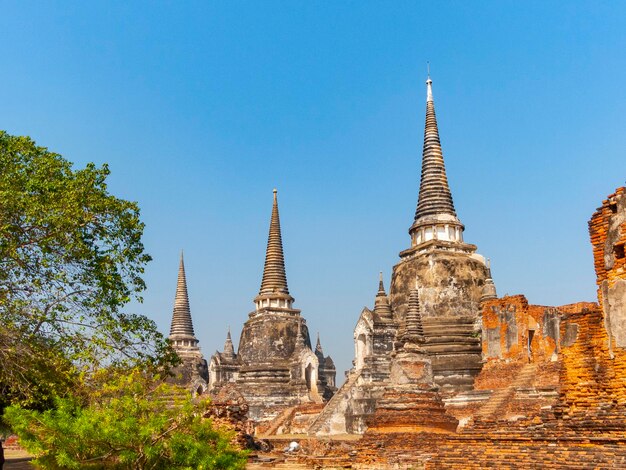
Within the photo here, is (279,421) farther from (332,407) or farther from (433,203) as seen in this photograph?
(433,203)

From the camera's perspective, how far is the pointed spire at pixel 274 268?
141 feet

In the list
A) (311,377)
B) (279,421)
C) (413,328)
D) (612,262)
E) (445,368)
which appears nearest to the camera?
(612,262)

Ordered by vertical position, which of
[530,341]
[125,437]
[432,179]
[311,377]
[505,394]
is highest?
[432,179]

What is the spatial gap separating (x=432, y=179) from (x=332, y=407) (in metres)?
11.8

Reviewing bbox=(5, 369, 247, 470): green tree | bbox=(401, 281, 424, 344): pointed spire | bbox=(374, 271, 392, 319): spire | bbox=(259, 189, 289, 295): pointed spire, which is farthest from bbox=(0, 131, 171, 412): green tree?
bbox=(259, 189, 289, 295): pointed spire

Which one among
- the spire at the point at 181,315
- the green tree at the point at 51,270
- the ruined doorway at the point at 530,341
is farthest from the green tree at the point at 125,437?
the spire at the point at 181,315

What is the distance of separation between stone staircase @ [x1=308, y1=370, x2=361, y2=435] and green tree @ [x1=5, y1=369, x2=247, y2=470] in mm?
18126

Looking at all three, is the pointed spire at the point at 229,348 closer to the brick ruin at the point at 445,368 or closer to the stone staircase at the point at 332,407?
the brick ruin at the point at 445,368

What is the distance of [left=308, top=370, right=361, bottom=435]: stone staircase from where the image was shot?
29.3m

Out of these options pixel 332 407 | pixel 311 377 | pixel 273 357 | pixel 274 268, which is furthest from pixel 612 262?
pixel 274 268

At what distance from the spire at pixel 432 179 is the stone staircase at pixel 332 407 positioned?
27.4ft

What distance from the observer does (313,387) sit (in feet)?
129

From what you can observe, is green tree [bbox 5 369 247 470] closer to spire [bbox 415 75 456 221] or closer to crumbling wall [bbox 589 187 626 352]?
crumbling wall [bbox 589 187 626 352]

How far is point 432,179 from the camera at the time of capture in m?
34.8
